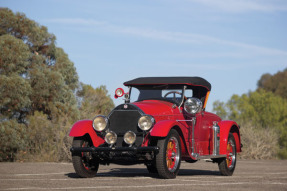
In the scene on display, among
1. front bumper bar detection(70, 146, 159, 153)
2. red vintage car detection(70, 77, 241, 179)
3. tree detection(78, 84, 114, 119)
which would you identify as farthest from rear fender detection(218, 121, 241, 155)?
tree detection(78, 84, 114, 119)

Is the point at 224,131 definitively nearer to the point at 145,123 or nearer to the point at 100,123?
the point at 145,123

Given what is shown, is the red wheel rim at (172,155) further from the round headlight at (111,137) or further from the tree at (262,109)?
the tree at (262,109)

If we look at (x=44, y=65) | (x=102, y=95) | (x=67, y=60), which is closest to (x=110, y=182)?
(x=44, y=65)

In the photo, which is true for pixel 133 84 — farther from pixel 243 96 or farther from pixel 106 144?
pixel 243 96

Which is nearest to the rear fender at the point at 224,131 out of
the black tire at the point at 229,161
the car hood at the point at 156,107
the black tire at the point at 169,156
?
the black tire at the point at 229,161

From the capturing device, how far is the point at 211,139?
43.5 feet

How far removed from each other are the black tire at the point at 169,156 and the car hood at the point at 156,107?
0.66 meters

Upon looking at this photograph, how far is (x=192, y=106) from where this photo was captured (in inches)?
474

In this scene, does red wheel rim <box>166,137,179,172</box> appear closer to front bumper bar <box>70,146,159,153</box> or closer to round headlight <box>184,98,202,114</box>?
front bumper bar <box>70,146,159,153</box>

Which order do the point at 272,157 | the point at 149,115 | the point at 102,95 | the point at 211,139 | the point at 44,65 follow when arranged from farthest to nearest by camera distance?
the point at 102,95 → the point at 44,65 → the point at 272,157 → the point at 211,139 → the point at 149,115

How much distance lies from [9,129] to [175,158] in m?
20.6

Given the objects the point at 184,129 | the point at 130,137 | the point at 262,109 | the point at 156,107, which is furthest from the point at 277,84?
the point at 130,137

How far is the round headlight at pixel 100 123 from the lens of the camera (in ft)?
37.7

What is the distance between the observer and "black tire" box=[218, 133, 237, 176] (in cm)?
1315
